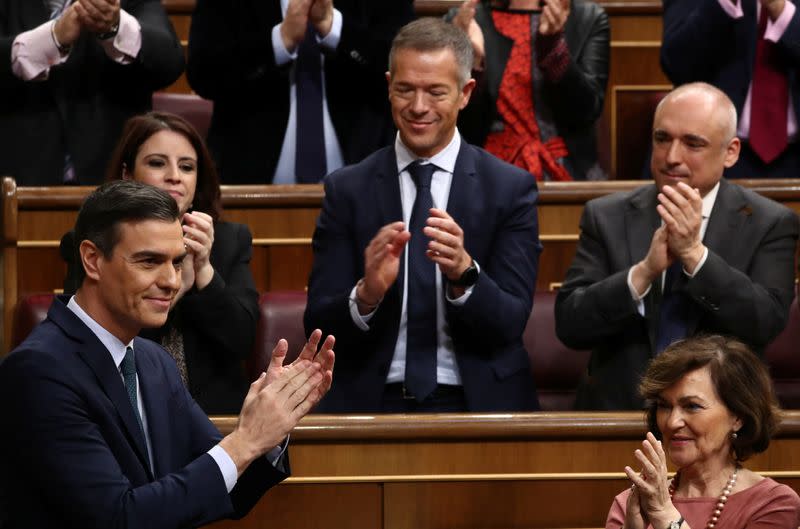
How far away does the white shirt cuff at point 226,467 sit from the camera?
4.12ft

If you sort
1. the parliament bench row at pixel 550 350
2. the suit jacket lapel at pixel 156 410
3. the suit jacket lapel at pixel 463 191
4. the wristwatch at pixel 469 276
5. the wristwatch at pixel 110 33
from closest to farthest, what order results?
the suit jacket lapel at pixel 156 410, the wristwatch at pixel 469 276, the suit jacket lapel at pixel 463 191, the parliament bench row at pixel 550 350, the wristwatch at pixel 110 33

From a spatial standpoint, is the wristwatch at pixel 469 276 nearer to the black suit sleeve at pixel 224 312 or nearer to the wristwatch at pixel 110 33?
the black suit sleeve at pixel 224 312

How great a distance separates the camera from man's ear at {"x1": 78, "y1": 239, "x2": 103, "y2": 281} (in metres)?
1.28

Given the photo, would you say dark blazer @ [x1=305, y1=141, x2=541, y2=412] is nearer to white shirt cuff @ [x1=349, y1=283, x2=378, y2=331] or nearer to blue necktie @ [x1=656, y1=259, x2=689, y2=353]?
white shirt cuff @ [x1=349, y1=283, x2=378, y2=331]

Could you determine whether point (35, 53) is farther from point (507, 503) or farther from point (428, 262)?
point (507, 503)

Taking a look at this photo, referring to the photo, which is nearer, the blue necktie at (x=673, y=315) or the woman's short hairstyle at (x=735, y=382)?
the woman's short hairstyle at (x=735, y=382)

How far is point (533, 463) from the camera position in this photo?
1.59 meters

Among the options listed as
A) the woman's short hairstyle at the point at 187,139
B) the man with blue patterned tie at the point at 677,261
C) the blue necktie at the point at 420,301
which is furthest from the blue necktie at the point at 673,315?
the woman's short hairstyle at the point at 187,139

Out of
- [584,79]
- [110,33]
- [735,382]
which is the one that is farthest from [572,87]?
[735,382]

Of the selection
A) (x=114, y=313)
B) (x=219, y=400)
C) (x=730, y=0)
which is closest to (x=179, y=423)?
(x=114, y=313)

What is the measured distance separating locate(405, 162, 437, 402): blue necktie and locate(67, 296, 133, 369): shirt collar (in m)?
0.52

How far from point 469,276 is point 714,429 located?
0.37 metres

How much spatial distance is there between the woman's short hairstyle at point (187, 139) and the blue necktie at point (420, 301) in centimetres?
26

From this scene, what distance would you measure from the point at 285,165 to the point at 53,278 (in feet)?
1.36
